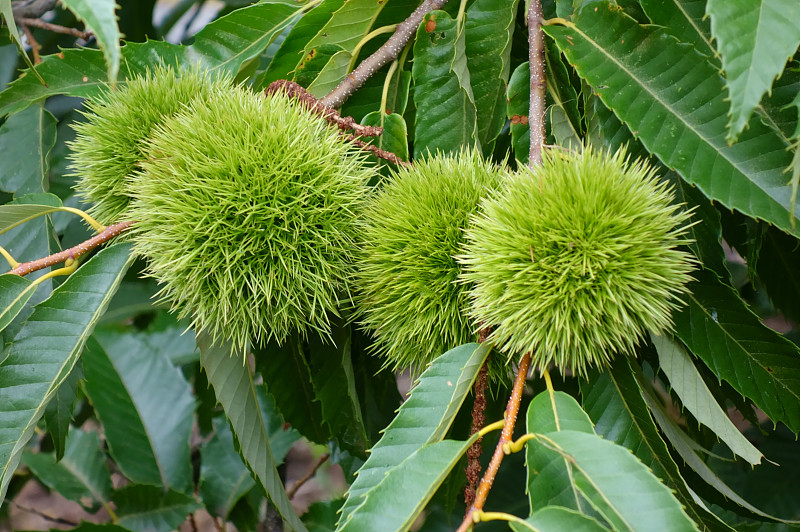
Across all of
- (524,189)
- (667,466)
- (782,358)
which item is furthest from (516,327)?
(782,358)

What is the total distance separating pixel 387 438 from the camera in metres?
0.82

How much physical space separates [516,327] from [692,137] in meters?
0.36

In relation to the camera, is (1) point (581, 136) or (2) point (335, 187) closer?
(2) point (335, 187)

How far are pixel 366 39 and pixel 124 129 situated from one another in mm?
458

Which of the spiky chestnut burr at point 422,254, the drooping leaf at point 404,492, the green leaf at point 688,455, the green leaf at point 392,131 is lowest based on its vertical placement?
the green leaf at point 688,455

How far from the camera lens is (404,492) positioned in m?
0.72

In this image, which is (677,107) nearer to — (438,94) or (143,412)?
(438,94)

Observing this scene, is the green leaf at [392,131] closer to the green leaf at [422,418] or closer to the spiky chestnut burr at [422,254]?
the spiky chestnut burr at [422,254]

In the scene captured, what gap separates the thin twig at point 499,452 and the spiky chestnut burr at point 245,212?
288 mm

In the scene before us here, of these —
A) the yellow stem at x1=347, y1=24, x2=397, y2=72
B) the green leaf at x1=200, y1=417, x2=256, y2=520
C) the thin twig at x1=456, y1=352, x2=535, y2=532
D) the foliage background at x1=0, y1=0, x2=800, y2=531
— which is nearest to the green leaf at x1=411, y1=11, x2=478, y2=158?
the foliage background at x1=0, y1=0, x2=800, y2=531

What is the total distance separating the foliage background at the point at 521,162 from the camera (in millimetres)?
764

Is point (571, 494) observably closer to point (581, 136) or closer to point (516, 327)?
point (516, 327)

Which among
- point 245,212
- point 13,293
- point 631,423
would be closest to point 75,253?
point 13,293

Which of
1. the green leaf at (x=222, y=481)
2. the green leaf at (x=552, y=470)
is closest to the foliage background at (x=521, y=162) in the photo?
the green leaf at (x=552, y=470)
